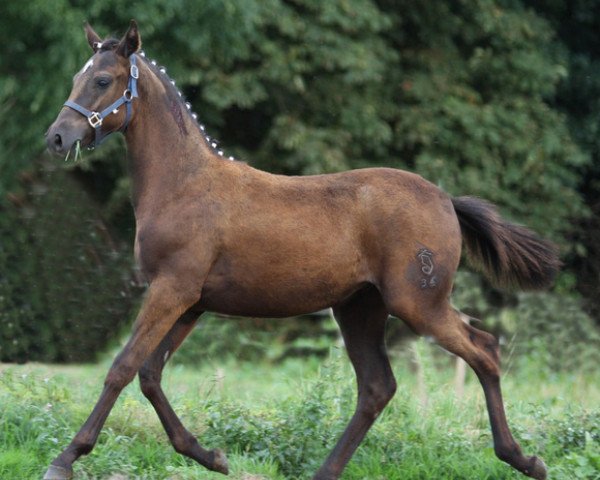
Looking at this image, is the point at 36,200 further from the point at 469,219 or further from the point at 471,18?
the point at 471,18

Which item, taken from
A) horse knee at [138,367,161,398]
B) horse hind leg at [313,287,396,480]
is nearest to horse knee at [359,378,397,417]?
horse hind leg at [313,287,396,480]

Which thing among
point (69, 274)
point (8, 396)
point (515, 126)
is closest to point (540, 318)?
point (515, 126)

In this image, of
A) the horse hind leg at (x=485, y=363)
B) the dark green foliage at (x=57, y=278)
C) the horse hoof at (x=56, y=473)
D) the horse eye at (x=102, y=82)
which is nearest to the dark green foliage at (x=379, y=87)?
the dark green foliage at (x=57, y=278)

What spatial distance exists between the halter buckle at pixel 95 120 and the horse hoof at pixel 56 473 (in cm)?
181

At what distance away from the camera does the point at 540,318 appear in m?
12.4

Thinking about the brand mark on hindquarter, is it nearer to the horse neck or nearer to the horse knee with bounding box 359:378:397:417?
the horse knee with bounding box 359:378:397:417

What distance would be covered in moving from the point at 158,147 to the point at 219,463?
70.8 inches

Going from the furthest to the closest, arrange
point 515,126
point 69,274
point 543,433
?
point 515,126 → point 69,274 → point 543,433

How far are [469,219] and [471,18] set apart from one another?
9874 mm

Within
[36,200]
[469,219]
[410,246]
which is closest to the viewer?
[410,246]

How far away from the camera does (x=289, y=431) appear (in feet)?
21.6

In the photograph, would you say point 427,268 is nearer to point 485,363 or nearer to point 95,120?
point 485,363

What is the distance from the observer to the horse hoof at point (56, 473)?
5.37m

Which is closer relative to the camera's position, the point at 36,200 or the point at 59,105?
the point at 36,200
